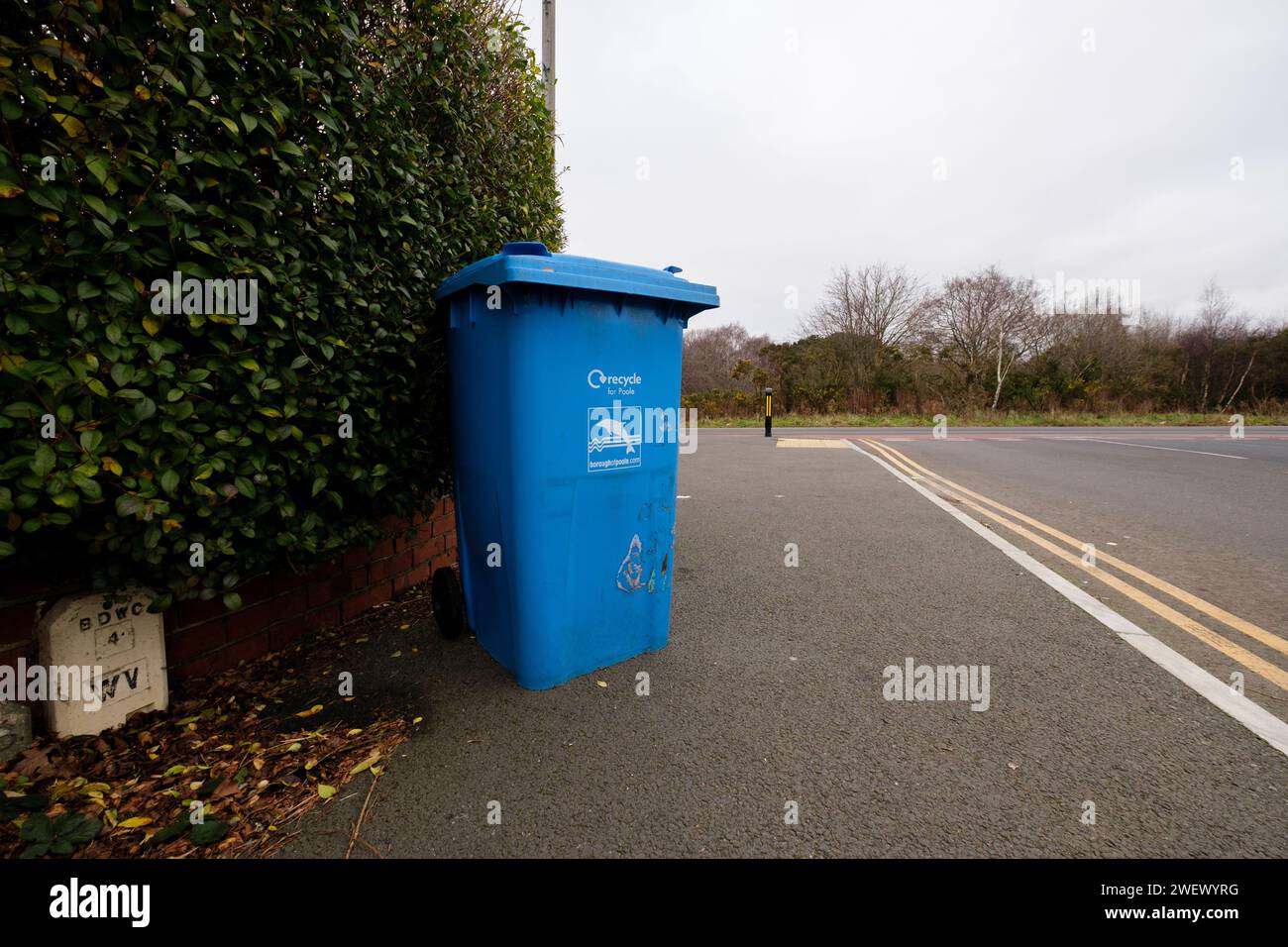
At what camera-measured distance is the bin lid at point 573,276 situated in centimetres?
212

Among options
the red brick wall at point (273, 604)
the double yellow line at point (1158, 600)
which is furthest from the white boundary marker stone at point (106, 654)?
the double yellow line at point (1158, 600)

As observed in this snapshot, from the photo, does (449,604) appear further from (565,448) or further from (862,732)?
(862,732)

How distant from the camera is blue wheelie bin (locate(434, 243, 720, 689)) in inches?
88.2

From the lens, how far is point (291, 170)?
193 cm

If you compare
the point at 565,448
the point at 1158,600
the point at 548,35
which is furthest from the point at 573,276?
the point at 548,35

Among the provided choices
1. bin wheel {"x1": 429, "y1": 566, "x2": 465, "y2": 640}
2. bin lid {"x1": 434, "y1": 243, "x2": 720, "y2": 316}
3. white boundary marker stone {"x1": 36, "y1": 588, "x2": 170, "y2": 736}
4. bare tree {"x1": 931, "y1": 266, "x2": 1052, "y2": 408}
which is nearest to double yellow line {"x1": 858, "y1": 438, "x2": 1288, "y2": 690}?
bin lid {"x1": 434, "y1": 243, "x2": 720, "y2": 316}

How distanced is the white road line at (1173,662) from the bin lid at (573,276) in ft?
8.44

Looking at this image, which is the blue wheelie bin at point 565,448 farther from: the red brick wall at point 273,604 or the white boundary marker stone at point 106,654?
the white boundary marker stone at point 106,654

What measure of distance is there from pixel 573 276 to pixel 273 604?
2.02 meters

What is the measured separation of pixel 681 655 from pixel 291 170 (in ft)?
8.08

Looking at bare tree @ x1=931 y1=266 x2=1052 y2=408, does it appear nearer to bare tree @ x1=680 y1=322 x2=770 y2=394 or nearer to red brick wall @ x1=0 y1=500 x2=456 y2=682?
bare tree @ x1=680 y1=322 x2=770 y2=394

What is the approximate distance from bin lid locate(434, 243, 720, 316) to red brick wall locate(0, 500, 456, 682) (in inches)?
59.2

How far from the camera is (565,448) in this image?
232 cm
